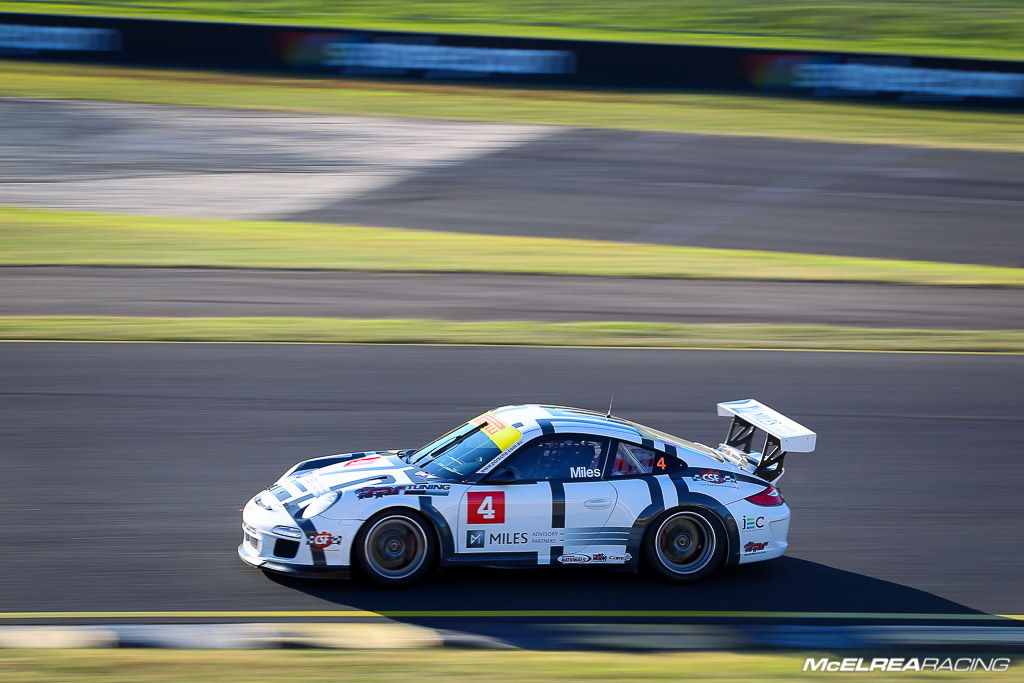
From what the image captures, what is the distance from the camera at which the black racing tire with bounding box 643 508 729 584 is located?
25.7ft

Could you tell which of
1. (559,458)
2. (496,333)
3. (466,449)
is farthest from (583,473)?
(496,333)

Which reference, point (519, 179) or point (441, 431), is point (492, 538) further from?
point (519, 179)

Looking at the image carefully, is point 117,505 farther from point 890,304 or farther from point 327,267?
point 890,304

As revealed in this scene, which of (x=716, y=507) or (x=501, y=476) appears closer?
(x=501, y=476)

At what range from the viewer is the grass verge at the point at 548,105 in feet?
93.6

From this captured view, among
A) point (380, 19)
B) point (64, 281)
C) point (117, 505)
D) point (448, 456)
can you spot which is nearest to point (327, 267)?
point (64, 281)

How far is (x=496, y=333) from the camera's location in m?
14.4

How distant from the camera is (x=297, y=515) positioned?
24.6ft

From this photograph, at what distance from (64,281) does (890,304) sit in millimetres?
11478

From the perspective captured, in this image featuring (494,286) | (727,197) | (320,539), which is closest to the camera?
(320,539)

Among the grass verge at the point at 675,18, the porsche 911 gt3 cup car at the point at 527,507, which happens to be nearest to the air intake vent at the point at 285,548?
the porsche 911 gt3 cup car at the point at 527,507

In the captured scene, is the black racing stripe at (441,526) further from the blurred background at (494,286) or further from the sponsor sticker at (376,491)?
the blurred background at (494,286)

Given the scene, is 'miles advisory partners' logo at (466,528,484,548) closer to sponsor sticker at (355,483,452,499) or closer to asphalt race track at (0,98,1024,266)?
sponsor sticker at (355,483,452,499)

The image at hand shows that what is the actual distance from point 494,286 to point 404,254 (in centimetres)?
240
